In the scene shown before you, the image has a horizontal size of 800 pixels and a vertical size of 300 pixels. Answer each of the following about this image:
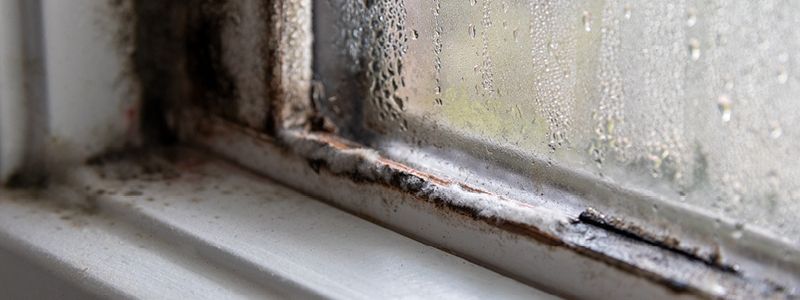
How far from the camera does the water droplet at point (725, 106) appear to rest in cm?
45

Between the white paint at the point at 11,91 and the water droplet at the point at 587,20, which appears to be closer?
the water droplet at the point at 587,20

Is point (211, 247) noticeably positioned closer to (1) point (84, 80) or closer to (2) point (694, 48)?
(1) point (84, 80)

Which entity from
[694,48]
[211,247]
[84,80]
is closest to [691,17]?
[694,48]

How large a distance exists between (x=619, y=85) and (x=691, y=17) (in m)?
0.05

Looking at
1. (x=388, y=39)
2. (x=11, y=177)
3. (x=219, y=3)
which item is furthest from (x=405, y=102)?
(x=11, y=177)

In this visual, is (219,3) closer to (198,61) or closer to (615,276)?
(198,61)

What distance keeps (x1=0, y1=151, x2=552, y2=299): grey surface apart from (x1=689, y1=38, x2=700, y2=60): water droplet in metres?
0.14

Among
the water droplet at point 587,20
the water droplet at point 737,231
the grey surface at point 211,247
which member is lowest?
the grey surface at point 211,247

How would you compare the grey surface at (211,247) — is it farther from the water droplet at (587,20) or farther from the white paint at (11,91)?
the water droplet at (587,20)

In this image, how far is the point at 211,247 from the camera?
56cm

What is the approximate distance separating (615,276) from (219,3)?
1.06 feet

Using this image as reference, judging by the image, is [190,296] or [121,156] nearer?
[190,296]

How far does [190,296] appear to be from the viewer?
53 centimetres

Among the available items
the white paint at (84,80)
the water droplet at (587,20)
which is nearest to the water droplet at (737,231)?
the water droplet at (587,20)
